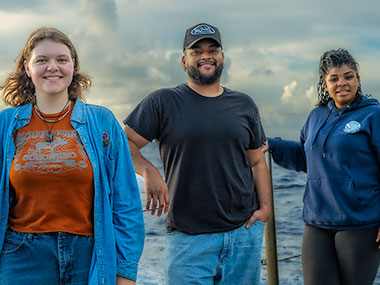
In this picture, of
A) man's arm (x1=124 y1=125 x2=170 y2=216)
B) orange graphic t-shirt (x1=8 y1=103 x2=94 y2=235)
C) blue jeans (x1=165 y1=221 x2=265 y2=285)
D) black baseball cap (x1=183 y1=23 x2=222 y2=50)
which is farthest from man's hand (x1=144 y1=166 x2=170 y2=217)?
black baseball cap (x1=183 y1=23 x2=222 y2=50)

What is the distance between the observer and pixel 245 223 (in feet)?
7.45

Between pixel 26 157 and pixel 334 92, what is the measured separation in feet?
5.29

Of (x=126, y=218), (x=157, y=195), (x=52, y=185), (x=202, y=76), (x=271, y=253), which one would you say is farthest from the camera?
(x=271, y=253)

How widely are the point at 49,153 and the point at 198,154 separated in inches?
28.6

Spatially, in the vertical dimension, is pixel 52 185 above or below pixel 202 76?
below

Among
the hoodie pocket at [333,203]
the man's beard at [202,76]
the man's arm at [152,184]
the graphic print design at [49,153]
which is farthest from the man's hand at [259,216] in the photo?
the graphic print design at [49,153]

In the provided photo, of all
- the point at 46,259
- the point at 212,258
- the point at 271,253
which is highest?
the point at 46,259

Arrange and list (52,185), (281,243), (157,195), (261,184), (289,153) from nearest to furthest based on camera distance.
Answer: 1. (52,185)
2. (157,195)
3. (261,184)
4. (289,153)
5. (281,243)

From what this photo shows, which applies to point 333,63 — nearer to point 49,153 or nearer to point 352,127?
point 352,127

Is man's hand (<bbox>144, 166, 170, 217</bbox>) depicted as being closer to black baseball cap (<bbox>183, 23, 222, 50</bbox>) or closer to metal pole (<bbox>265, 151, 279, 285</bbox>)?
black baseball cap (<bbox>183, 23, 222, 50</bbox>)

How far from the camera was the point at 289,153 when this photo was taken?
280 cm

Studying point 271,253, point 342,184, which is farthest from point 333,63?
point 271,253

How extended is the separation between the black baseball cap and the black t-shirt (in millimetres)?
254

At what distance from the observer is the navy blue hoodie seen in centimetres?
242
